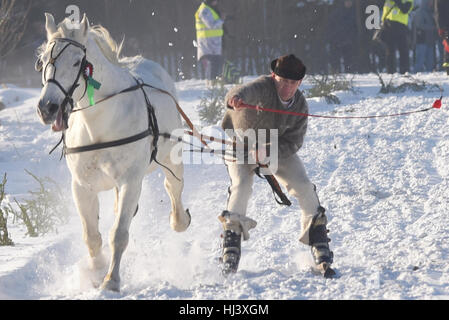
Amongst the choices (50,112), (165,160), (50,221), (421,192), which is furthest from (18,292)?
(421,192)

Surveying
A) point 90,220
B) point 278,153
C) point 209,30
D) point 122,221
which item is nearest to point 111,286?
point 122,221

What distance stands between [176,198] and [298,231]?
107 centimetres

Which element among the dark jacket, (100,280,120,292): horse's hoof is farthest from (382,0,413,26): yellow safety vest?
(100,280,120,292): horse's hoof

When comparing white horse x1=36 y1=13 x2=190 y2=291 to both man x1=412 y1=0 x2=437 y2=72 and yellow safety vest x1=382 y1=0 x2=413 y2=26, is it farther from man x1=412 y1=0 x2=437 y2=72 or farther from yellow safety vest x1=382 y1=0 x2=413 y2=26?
man x1=412 y1=0 x2=437 y2=72

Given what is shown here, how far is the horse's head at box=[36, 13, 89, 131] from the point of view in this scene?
4.80 m

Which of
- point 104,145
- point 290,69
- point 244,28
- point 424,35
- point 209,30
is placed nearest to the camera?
point 104,145

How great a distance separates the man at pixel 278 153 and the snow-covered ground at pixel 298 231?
25 centimetres

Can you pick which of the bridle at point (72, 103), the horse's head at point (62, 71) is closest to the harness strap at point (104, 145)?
the bridle at point (72, 103)

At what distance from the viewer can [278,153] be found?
5801 mm

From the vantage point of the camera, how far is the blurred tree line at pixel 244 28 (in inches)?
660

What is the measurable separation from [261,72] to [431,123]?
737 cm

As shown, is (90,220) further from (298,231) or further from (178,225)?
(298,231)

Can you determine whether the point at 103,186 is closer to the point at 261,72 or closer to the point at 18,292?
the point at 18,292
